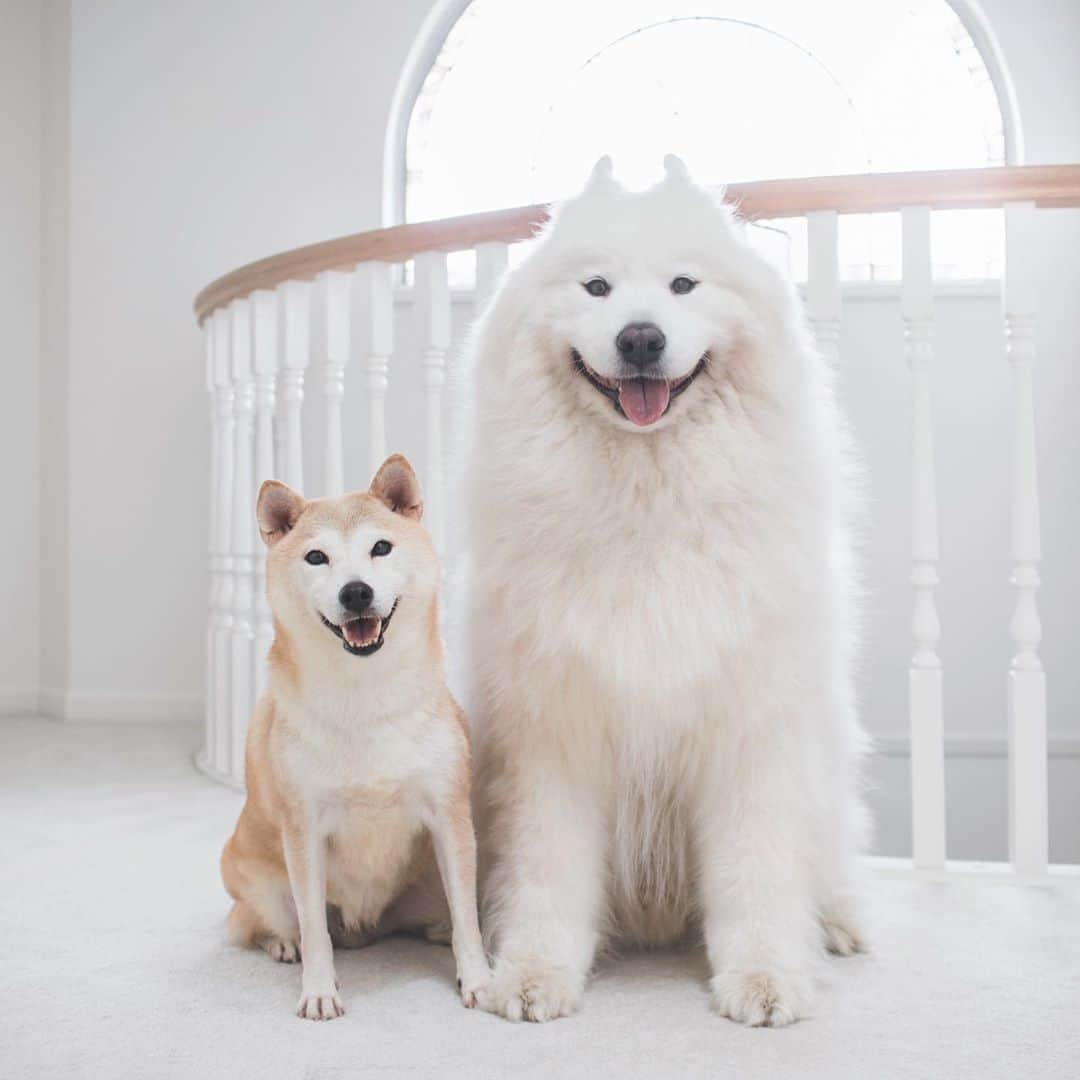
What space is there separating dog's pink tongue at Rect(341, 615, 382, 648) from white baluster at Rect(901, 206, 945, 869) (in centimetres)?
109

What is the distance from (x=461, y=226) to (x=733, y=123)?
2391 millimetres

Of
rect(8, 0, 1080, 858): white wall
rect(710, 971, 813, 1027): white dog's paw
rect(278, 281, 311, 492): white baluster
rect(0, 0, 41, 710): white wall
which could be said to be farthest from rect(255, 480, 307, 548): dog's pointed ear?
rect(0, 0, 41, 710): white wall

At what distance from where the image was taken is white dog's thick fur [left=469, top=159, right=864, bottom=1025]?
1363mm

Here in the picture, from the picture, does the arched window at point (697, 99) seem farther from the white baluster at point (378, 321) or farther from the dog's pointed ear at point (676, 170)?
the dog's pointed ear at point (676, 170)

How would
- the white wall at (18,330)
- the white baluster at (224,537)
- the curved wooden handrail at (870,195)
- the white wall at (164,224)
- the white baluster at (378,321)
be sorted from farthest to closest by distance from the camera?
the white wall at (18,330), the white wall at (164,224), the white baluster at (224,537), the white baluster at (378,321), the curved wooden handrail at (870,195)

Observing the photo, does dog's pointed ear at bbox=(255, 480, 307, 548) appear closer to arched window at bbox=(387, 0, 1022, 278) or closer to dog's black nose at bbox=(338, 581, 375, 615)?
dog's black nose at bbox=(338, 581, 375, 615)

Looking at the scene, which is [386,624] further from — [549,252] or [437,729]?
[549,252]

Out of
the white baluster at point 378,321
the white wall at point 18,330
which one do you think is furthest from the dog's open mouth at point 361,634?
the white wall at point 18,330

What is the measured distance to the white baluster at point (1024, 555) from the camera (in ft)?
6.35

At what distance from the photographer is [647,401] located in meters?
1.35

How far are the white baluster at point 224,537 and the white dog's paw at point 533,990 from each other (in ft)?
5.26

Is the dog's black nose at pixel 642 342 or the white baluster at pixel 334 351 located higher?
the white baluster at pixel 334 351

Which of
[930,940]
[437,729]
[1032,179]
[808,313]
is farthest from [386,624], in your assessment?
[1032,179]

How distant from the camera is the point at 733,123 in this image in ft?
13.8
